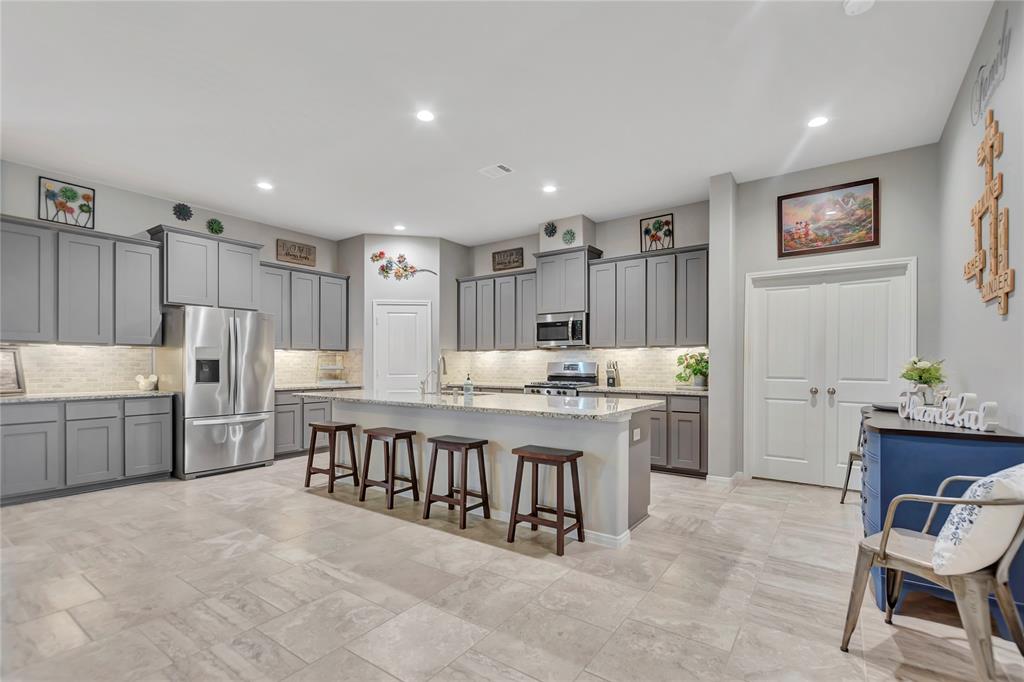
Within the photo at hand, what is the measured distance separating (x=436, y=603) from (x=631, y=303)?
4405 mm

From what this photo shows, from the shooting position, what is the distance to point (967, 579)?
5.82 feet

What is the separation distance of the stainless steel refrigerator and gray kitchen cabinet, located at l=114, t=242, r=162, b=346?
170mm

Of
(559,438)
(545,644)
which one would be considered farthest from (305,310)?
(545,644)

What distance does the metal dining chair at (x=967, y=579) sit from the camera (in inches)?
67.1

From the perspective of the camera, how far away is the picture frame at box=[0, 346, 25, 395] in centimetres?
443

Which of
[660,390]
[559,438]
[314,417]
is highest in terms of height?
[660,390]

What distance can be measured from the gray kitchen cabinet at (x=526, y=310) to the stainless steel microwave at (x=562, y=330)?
16cm

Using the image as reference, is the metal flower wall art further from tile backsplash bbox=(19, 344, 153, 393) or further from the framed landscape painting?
the framed landscape painting

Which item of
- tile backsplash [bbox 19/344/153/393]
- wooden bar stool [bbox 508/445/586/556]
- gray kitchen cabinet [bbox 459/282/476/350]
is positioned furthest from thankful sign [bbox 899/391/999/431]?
tile backsplash [bbox 19/344/153/393]

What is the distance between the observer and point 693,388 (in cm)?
551

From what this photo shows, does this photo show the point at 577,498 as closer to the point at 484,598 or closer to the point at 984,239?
the point at 484,598

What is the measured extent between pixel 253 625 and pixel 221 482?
129 inches

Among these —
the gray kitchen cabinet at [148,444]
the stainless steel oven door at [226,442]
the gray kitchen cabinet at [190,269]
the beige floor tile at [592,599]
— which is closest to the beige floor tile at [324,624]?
the beige floor tile at [592,599]

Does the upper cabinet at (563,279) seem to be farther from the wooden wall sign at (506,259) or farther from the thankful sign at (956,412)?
the thankful sign at (956,412)
